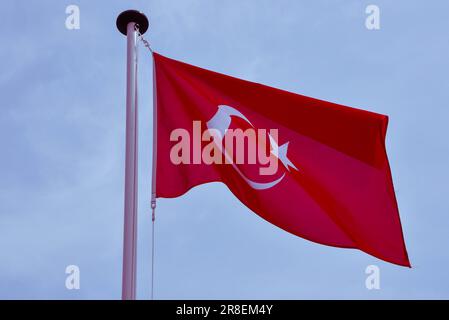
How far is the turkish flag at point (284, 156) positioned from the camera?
952cm

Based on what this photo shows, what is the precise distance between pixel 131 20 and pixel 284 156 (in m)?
2.79

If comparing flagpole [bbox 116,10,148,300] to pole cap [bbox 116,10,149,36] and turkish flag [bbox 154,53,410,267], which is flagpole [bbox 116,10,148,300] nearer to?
pole cap [bbox 116,10,149,36]

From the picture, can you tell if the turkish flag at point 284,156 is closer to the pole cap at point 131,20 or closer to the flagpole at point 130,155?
the pole cap at point 131,20

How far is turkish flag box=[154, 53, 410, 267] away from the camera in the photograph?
952 cm

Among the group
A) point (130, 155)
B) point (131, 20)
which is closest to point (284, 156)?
point (130, 155)

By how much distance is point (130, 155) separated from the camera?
28.5ft

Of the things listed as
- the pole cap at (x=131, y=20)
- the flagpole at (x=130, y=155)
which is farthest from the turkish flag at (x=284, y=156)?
the flagpole at (x=130, y=155)
